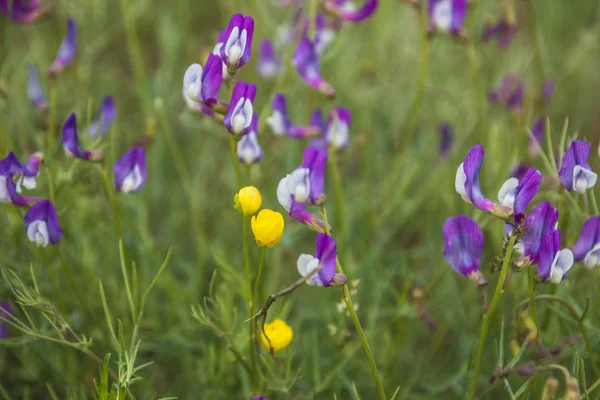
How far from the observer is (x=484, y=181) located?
191cm

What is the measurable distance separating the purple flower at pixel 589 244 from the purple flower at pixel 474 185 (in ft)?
0.70

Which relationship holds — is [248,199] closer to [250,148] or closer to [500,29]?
[250,148]

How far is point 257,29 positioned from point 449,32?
48.3 inches

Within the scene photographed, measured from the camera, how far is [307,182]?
1117mm

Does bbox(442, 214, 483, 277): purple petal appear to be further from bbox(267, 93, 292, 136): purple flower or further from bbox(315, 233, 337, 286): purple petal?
bbox(267, 93, 292, 136): purple flower

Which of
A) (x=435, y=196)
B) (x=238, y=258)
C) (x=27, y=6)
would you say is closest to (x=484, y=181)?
(x=435, y=196)

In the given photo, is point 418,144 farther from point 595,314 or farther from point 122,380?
point 122,380

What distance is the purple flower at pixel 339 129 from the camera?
62.8 inches

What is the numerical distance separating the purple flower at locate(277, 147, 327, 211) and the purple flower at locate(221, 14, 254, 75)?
220 millimetres

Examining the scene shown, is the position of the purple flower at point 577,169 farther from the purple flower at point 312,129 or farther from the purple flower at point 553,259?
the purple flower at point 312,129

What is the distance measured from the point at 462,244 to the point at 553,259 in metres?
0.16

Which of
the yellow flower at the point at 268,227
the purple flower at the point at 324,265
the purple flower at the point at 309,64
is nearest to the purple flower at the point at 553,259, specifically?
the purple flower at the point at 324,265

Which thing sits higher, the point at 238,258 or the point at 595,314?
the point at 595,314

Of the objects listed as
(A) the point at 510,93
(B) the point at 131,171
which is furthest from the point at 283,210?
(A) the point at 510,93
